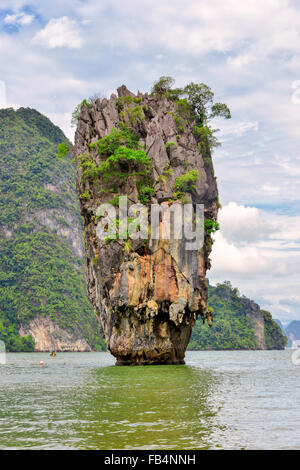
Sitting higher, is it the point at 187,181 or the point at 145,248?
the point at 187,181

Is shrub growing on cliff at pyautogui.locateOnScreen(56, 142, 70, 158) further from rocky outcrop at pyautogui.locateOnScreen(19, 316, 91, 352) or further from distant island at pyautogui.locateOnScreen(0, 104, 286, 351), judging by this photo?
rocky outcrop at pyautogui.locateOnScreen(19, 316, 91, 352)

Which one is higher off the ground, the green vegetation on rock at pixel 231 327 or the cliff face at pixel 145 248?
the cliff face at pixel 145 248

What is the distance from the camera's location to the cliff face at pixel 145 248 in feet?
108

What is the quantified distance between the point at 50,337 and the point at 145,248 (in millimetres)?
85620

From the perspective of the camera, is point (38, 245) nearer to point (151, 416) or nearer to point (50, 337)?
point (50, 337)

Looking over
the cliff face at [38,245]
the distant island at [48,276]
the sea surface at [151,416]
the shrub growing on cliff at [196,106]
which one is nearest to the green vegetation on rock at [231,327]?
the distant island at [48,276]

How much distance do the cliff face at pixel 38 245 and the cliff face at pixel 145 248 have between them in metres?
75.7

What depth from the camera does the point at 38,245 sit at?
135 m

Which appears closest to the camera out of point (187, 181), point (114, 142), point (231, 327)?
point (187, 181)

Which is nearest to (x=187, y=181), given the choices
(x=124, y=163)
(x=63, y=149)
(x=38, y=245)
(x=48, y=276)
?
(x=124, y=163)

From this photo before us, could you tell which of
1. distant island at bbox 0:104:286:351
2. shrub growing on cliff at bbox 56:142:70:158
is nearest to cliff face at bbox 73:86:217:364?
shrub growing on cliff at bbox 56:142:70:158

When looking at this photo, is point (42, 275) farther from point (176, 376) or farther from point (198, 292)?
point (176, 376)

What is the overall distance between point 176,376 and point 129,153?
15.1 meters

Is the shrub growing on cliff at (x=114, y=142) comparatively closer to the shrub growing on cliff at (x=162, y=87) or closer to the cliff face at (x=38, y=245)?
the shrub growing on cliff at (x=162, y=87)
